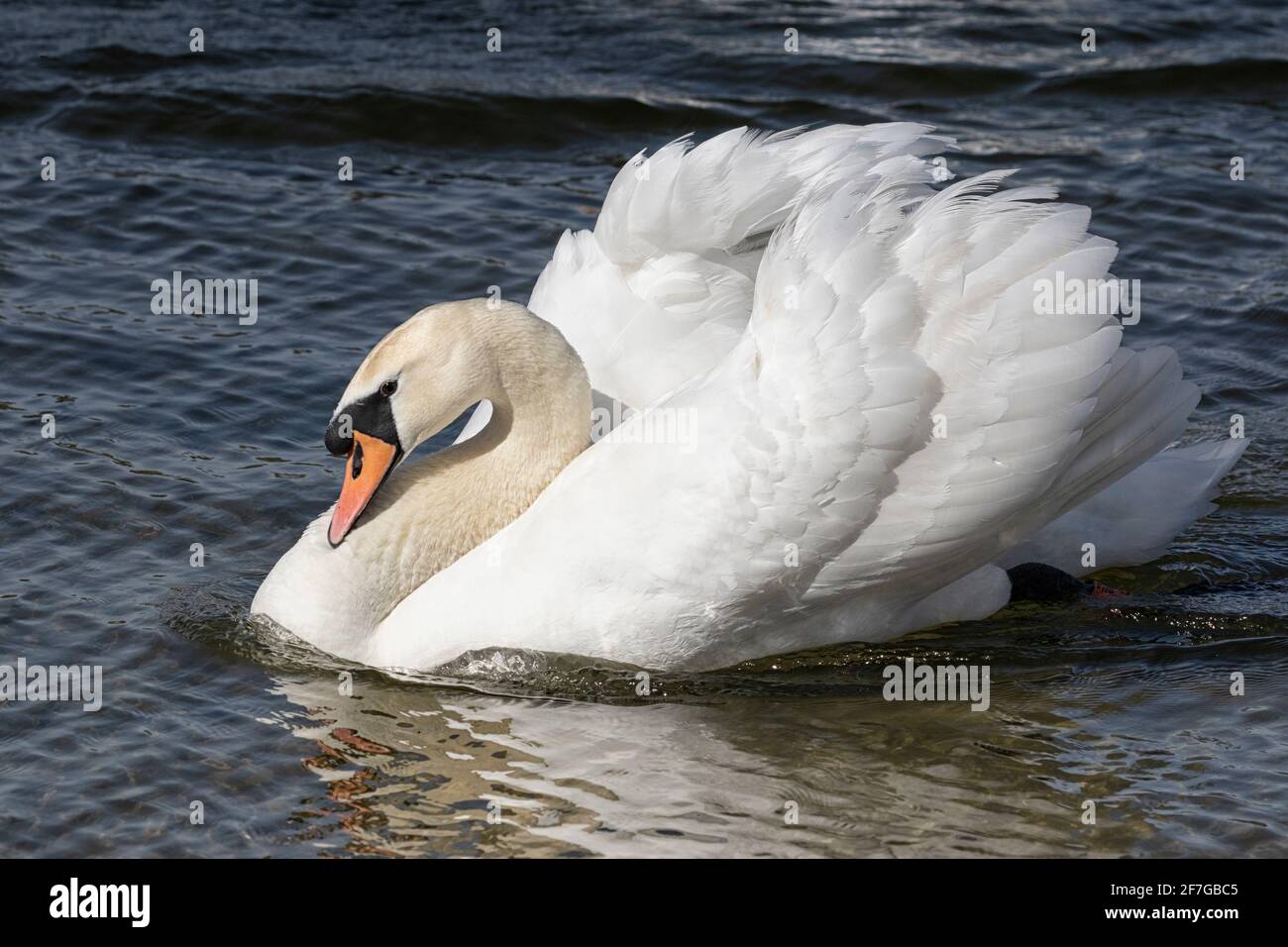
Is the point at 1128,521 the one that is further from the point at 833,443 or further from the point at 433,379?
the point at 433,379

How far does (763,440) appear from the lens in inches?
233

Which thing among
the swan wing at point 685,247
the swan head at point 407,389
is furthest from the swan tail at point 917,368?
the swan head at point 407,389

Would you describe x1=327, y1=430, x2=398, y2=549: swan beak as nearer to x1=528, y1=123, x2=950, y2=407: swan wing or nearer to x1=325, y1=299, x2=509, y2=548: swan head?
x1=325, y1=299, x2=509, y2=548: swan head

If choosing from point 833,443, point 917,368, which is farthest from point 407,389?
point 917,368

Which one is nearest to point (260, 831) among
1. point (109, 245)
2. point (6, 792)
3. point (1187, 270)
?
point (6, 792)

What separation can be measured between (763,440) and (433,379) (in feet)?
3.99

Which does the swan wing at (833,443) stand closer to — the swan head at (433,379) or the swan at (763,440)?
the swan at (763,440)

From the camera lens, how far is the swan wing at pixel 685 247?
690 cm

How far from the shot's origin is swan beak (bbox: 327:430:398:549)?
6406mm

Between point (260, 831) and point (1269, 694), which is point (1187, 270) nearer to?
point (1269, 694)

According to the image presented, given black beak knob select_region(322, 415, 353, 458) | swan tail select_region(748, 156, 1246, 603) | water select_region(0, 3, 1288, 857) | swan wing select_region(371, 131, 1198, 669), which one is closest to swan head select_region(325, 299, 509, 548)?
black beak knob select_region(322, 415, 353, 458)

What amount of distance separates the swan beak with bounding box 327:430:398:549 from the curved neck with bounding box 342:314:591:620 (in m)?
0.11

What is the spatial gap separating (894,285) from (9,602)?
11.7 feet

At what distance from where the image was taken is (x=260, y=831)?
18.1 feet
